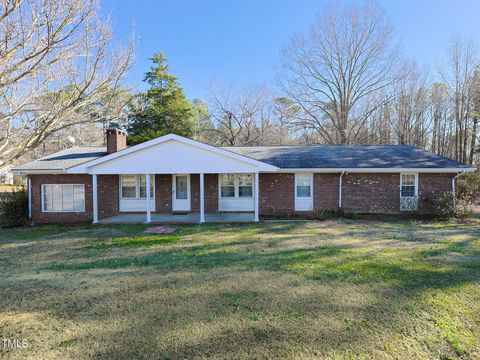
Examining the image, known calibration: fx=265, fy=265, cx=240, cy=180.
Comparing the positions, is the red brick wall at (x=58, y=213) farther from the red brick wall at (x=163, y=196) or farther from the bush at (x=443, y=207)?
the bush at (x=443, y=207)

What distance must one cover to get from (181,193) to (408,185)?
11.1m

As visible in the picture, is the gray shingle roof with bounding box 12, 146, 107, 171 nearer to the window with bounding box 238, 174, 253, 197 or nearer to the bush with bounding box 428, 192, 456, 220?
the window with bounding box 238, 174, 253, 197

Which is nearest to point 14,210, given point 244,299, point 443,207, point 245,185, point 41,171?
point 41,171

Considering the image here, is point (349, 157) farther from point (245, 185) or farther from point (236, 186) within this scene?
point (236, 186)

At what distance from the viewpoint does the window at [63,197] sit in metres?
12.5

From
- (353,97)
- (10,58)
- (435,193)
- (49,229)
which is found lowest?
(49,229)

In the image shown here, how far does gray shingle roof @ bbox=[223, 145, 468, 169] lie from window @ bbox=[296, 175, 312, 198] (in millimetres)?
645

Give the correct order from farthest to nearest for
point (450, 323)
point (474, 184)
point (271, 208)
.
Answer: point (474, 184)
point (271, 208)
point (450, 323)

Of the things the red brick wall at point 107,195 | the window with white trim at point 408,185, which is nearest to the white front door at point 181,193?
the red brick wall at point 107,195

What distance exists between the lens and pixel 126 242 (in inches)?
332

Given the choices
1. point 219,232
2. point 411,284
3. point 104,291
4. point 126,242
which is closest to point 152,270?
point 104,291

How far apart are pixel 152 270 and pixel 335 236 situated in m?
5.99

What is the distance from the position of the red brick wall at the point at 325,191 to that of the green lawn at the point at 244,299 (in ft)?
15.0

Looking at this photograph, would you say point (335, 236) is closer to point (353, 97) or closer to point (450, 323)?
point (450, 323)
